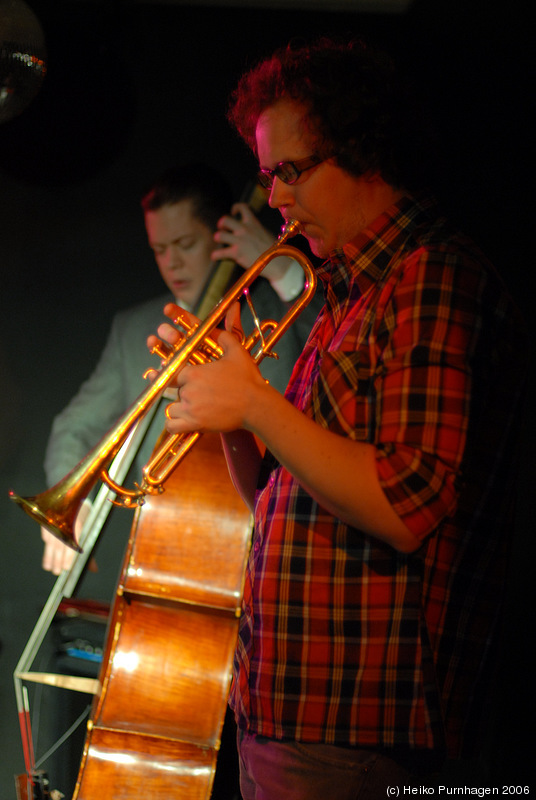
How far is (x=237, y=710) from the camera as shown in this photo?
1277 mm

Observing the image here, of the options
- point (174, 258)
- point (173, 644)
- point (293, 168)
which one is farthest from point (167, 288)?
point (293, 168)

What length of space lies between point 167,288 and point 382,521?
7.69 feet

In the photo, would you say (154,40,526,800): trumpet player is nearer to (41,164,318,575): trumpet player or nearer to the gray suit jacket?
(41,164,318,575): trumpet player

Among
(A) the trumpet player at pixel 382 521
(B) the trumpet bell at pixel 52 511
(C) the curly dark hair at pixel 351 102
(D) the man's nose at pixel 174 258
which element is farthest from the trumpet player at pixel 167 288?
(A) the trumpet player at pixel 382 521

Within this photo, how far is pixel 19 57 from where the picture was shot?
9.39ft

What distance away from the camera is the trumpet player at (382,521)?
3.54 ft

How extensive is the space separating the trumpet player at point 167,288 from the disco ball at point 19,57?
0.64 m

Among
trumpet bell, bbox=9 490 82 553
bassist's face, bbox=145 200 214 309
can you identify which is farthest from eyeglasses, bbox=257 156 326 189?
bassist's face, bbox=145 200 214 309

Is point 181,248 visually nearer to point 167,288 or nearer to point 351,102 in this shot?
point 167,288

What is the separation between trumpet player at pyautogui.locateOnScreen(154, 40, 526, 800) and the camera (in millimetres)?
1078

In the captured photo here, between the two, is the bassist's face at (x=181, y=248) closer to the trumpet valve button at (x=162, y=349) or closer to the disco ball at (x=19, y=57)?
the disco ball at (x=19, y=57)

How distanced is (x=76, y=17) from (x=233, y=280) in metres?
1.49

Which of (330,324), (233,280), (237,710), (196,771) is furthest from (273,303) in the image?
(237,710)

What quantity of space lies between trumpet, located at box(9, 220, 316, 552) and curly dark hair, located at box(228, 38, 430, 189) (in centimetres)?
19
